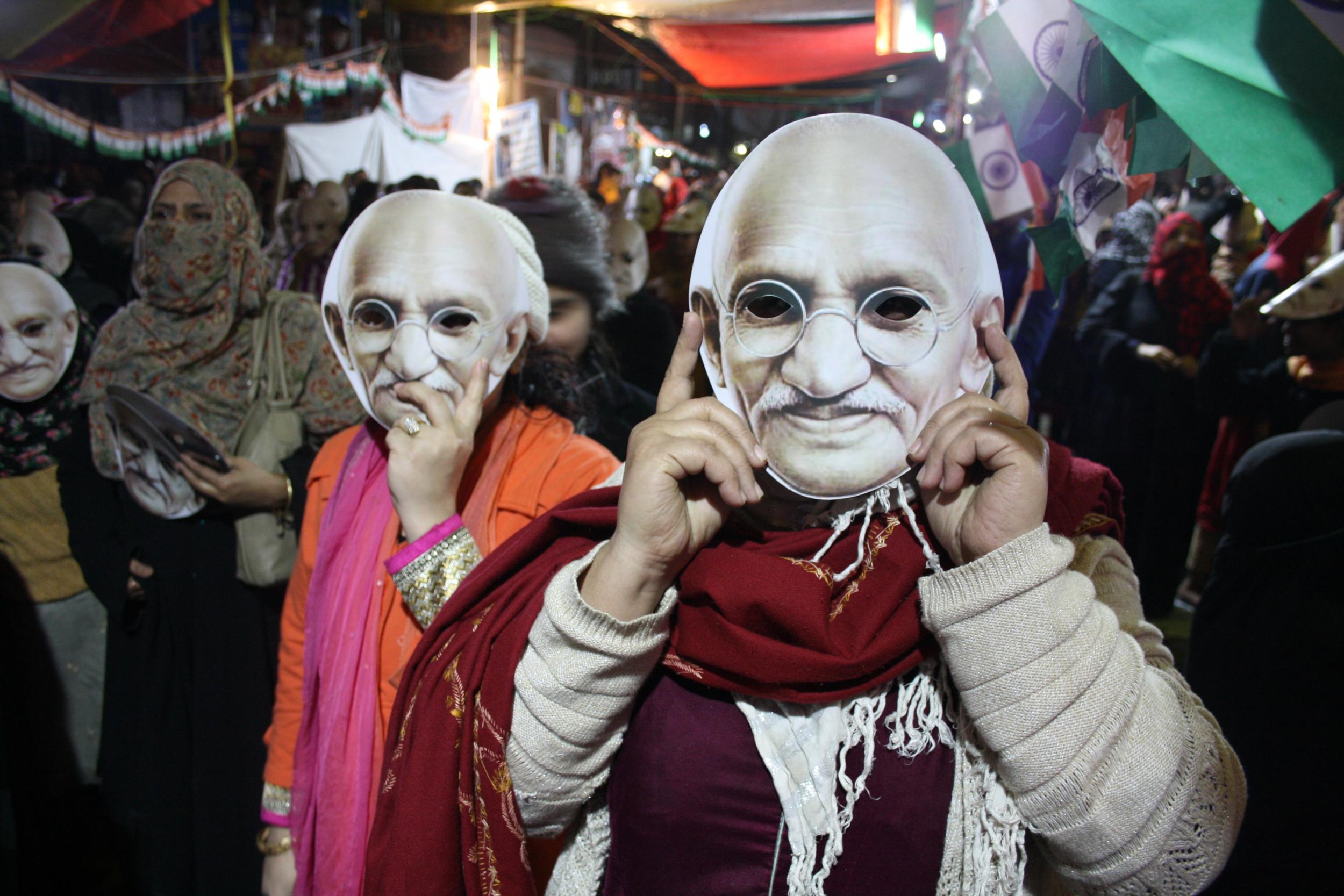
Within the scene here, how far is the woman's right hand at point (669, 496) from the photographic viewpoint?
0.97 metres

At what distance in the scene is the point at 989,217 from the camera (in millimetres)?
1920

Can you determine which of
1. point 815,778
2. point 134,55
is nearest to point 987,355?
point 815,778

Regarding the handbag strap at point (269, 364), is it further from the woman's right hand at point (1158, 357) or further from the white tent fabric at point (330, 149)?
the white tent fabric at point (330, 149)

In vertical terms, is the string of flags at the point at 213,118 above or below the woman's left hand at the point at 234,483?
above

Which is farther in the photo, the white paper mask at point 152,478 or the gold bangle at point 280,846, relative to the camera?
the white paper mask at point 152,478

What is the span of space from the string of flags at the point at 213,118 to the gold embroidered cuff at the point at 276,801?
406 centimetres

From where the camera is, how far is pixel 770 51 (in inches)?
270

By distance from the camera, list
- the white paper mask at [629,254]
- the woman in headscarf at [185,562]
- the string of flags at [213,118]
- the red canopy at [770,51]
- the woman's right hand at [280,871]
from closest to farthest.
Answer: the woman's right hand at [280,871] < the woman in headscarf at [185,562] < the white paper mask at [629,254] < the string of flags at [213,118] < the red canopy at [770,51]

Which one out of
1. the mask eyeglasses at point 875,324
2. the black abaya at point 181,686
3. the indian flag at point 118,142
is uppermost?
the indian flag at point 118,142

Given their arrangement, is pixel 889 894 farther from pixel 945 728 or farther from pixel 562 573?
pixel 562 573

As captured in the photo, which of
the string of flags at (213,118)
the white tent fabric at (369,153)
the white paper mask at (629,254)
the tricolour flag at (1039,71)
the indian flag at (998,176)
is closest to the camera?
the tricolour flag at (1039,71)

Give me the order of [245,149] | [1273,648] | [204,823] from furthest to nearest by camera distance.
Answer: [245,149] < [204,823] < [1273,648]

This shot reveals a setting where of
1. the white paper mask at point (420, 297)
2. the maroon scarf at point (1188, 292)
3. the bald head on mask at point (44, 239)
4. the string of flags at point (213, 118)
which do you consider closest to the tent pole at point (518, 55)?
the string of flags at point (213, 118)

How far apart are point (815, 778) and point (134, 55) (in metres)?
5.90
